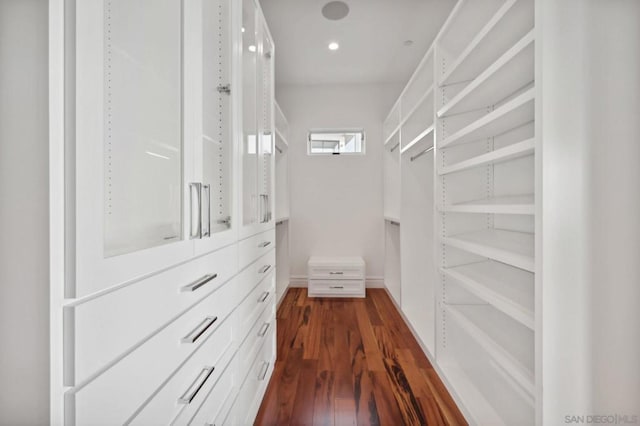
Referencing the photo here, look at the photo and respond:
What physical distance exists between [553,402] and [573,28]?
1.20 meters

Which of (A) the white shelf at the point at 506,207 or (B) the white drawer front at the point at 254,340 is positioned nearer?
(A) the white shelf at the point at 506,207

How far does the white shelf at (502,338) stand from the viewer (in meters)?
1.19

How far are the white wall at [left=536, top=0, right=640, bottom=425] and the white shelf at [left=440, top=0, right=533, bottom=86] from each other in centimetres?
24

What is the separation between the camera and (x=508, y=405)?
1540 mm

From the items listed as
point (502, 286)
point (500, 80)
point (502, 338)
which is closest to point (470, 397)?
point (502, 338)

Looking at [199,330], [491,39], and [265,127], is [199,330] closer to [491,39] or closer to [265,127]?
[265,127]

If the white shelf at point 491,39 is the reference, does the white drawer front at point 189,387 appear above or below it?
below

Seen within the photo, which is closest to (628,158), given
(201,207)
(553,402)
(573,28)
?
(573,28)

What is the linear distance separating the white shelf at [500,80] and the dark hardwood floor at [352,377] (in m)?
1.60

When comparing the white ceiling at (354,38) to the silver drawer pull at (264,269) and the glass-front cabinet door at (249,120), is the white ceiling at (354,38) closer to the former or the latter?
the glass-front cabinet door at (249,120)

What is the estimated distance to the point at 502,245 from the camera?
148 centimetres

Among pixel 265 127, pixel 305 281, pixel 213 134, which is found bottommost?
pixel 305 281

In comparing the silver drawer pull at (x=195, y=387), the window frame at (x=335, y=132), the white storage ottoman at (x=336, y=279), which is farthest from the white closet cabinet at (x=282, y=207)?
the silver drawer pull at (x=195, y=387)

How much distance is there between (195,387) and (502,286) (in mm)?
1437
